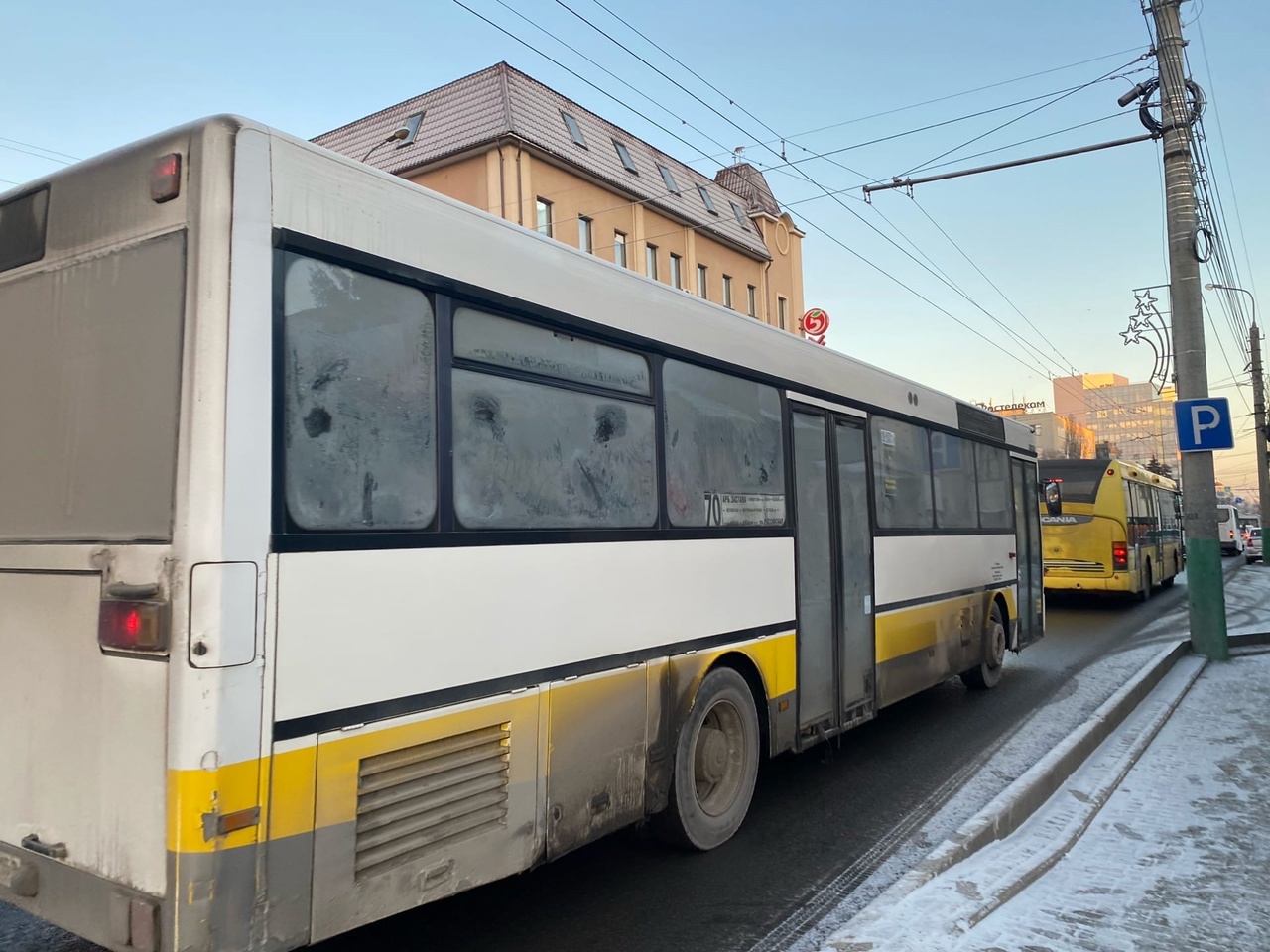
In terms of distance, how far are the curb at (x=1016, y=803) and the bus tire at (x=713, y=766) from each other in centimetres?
114

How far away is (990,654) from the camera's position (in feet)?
32.2

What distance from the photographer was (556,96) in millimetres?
25625

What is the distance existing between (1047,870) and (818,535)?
2.53 m

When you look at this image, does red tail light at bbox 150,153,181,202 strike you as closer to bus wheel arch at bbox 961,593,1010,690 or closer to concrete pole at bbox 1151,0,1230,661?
bus wheel arch at bbox 961,593,1010,690

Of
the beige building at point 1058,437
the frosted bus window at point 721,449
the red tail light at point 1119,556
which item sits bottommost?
the red tail light at point 1119,556

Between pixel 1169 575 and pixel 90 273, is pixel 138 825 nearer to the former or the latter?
pixel 90 273

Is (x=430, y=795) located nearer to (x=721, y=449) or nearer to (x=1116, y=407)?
(x=721, y=449)

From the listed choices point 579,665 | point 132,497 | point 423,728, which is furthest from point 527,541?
point 132,497

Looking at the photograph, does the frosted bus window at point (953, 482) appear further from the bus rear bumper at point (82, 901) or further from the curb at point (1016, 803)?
the bus rear bumper at point (82, 901)

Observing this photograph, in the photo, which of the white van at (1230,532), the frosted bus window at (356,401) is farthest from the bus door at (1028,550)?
the white van at (1230,532)

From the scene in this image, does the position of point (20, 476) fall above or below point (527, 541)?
above

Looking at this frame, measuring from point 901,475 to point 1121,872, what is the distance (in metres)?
3.80

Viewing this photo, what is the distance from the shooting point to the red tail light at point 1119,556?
18.5 metres

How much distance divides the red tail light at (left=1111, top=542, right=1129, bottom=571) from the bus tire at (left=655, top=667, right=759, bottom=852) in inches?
617
